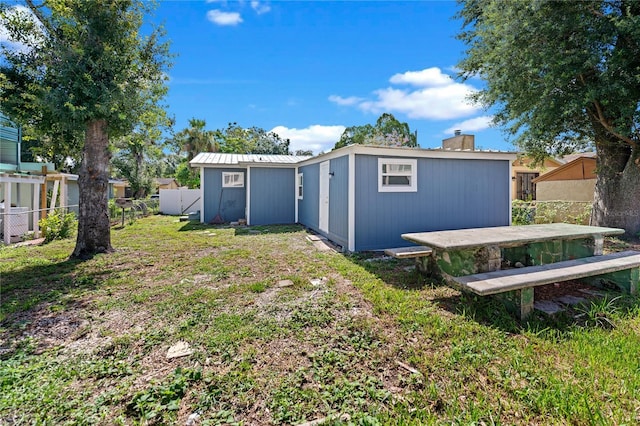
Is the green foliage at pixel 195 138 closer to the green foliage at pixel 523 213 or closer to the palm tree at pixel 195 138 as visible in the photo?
the palm tree at pixel 195 138

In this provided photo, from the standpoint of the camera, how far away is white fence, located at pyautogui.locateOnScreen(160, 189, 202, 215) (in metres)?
15.9

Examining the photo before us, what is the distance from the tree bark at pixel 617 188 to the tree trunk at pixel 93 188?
39.5 feet

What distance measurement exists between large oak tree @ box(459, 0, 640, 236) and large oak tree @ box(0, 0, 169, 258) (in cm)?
837

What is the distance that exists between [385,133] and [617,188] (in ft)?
64.8

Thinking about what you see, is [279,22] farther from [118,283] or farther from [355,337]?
[355,337]

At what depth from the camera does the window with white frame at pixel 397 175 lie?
630 cm

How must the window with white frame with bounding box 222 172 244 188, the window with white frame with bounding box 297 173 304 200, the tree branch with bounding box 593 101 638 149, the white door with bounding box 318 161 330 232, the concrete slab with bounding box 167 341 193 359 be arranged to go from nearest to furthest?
the concrete slab with bounding box 167 341 193 359 → the tree branch with bounding box 593 101 638 149 → the white door with bounding box 318 161 330 232 → the window with white frame with bounding box 297 173 304 200 → the window with white frame with bounding box 222 172 244 188

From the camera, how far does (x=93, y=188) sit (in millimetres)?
5707

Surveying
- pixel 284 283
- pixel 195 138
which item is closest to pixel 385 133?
pixel 195 138

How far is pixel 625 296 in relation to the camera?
357 cm

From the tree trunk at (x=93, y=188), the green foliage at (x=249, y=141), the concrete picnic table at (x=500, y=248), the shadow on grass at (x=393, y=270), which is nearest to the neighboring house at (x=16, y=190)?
the tree trunk at (x=93, y=188)

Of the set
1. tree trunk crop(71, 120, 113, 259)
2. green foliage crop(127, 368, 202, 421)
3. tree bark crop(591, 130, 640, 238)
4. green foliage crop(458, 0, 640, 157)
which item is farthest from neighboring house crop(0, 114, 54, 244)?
tree bark crop(591, 130, 640, 238)

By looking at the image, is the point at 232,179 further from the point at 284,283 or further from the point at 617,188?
the point at 617,188

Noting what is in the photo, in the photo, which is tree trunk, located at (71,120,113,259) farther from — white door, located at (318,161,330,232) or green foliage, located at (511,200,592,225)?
green foliage, located at (511,200,592,225)
